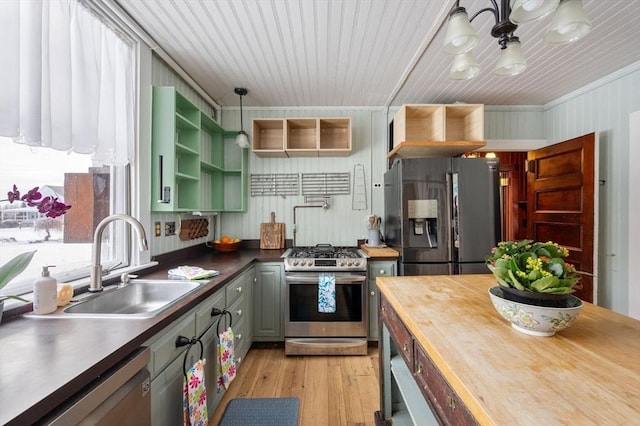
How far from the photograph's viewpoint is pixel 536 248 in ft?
2.92

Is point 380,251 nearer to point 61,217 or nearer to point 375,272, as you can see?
point 375,272

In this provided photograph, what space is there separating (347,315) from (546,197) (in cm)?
248

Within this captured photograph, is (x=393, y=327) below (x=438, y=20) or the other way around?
below

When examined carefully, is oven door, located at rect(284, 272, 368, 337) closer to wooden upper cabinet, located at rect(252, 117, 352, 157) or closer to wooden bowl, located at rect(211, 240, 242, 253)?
wooden bowl, located at rect(211, 240, 242, 253)

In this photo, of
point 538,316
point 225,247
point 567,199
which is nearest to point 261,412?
point 225,247

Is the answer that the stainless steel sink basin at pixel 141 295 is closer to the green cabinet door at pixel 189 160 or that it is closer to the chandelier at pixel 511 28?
the green cabinet door at pixel 189 160

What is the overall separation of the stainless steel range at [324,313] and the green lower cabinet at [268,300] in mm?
124

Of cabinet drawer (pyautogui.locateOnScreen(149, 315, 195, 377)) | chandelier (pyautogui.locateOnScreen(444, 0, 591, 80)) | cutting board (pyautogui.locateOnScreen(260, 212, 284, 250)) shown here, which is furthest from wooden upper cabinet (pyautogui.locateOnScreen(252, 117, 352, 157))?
cabinet drawer (pyautogui.locateOnScreen(149, 315, 195, 377))

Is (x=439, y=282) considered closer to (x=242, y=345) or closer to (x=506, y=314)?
(x=506, y=314)

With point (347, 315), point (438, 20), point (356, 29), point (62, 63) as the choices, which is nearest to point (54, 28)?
point (62, 63)

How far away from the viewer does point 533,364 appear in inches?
26.6

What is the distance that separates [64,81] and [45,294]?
975 mm

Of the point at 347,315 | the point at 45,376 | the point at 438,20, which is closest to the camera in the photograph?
the point at 45,376

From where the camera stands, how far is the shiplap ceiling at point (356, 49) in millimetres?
1621
